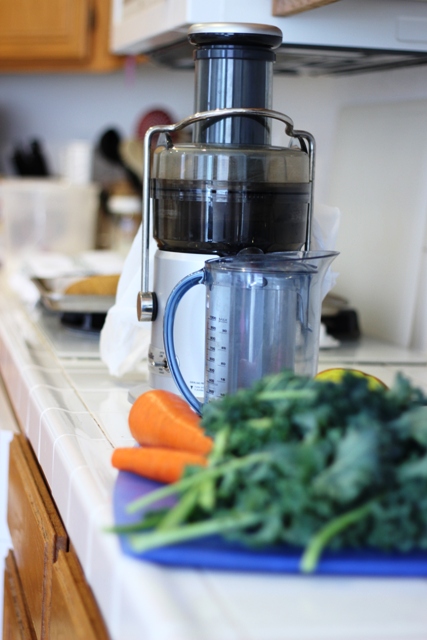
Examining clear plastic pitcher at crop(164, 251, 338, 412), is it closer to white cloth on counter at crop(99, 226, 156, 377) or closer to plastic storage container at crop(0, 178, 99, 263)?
white cloth on counter at crop(99, 226, 156, 377)

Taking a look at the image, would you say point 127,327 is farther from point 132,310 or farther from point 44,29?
point 44,29

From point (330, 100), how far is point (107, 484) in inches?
45.7

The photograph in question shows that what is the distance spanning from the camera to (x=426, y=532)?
54cm

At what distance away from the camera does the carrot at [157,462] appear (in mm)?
643

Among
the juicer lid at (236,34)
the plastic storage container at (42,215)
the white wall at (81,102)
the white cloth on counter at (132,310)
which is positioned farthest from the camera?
the white wall at (81,102)

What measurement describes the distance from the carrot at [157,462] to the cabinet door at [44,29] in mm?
1830

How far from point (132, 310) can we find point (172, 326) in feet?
0.77

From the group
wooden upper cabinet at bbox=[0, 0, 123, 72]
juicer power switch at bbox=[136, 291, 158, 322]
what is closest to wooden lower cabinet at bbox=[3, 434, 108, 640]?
juicer power switch at bbox=[136, 291, 158, 322]

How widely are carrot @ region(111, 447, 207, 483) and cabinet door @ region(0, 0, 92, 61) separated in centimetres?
183

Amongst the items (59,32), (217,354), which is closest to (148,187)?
(217,354)

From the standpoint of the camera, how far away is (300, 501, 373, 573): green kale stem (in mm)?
507

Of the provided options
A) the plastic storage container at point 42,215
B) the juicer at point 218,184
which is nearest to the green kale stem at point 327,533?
the juicer at point 218,184

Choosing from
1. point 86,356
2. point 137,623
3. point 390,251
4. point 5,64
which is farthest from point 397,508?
point 5,64

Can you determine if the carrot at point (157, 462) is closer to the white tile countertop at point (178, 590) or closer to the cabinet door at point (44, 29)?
the white tile countertop at point (178, 590)
